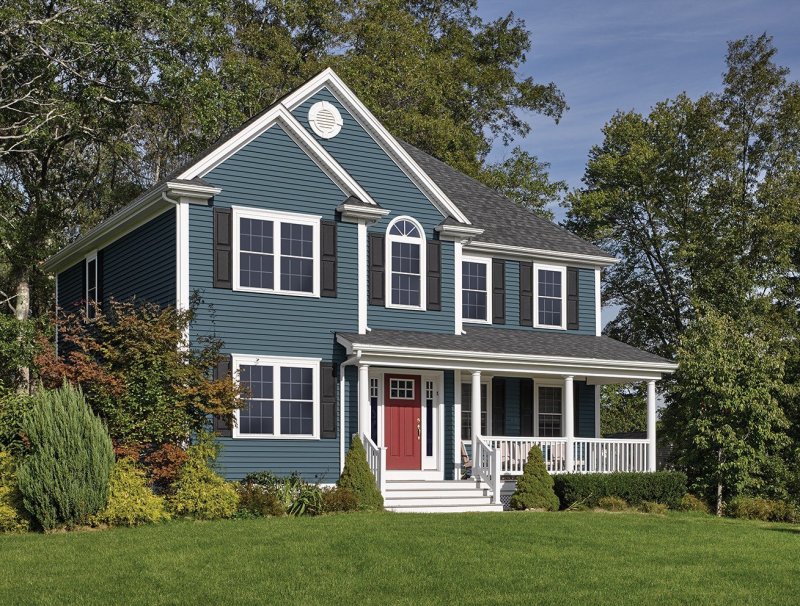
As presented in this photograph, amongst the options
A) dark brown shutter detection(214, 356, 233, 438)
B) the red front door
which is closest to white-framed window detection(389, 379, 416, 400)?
the red front door

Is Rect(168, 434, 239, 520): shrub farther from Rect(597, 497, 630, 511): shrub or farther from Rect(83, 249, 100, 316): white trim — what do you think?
Rect(597, 497, 630, 511): shrub

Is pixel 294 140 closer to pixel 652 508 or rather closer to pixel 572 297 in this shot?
pixel 572 297

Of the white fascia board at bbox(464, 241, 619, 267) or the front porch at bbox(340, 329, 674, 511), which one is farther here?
the white fascia board at bbox(464, 241, 619, 267)

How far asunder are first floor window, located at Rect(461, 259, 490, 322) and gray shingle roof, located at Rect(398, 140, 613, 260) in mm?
692

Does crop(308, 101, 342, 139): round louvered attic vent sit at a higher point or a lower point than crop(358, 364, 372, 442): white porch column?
higher

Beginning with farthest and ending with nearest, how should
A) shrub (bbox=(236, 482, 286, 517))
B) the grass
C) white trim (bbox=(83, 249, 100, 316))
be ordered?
white trim (bbox=(83, 249, 100, 316)), shrub (bbox=(236, 482, 286, 517)), the grass

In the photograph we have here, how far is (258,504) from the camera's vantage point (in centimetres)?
2023

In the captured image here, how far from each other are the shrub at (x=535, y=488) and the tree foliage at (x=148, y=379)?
6.48m

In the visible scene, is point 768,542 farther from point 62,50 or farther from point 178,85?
point 62,50

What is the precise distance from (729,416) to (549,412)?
4.36 meters

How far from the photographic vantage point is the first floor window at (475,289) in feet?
90.5

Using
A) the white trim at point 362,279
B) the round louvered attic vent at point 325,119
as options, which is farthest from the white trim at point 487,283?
the round louvered attic vent at point 325,119

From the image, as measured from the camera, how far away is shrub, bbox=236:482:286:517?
20188 millimetres

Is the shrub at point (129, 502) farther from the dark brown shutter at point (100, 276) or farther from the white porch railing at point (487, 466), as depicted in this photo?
the dark brown shutter at point (100, 276)
